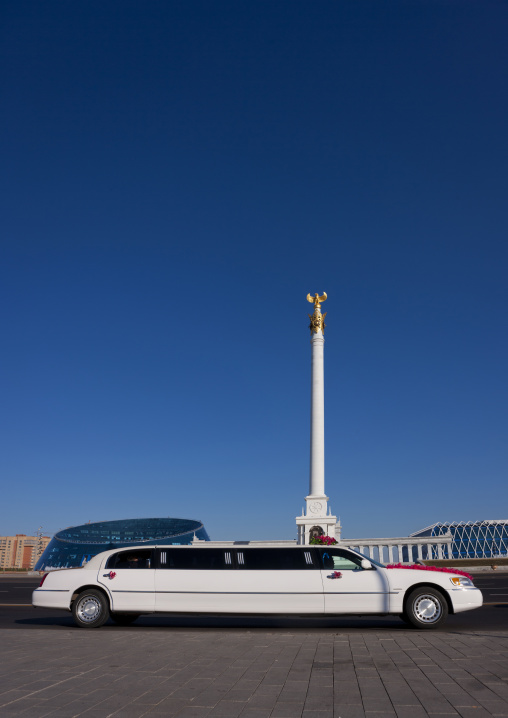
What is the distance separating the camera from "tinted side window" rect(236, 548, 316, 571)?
12.2 meters

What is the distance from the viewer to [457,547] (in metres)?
103

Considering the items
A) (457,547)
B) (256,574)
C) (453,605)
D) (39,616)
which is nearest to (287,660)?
(256,574)

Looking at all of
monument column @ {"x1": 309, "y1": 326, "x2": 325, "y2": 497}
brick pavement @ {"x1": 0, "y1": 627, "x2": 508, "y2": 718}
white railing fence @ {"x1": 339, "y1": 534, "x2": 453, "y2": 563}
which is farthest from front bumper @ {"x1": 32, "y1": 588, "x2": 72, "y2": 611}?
white railing fence @ {"x1": 339, "y1": 534, "x2": 453, "y2": 563}

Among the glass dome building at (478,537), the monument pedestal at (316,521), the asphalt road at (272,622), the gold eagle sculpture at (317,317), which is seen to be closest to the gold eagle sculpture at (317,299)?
the gold eagle sculpture at (317,317)

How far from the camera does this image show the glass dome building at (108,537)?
76662 millimetres

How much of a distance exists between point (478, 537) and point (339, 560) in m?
103

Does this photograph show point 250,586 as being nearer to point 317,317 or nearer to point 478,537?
point 317,317

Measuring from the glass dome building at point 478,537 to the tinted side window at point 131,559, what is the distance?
97.8 m

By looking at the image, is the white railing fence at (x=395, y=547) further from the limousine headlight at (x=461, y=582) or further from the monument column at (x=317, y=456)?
A: the limousine headlight at (x=461, y=582)

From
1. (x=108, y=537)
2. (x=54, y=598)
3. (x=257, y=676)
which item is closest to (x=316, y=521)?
(x=54, y=598)

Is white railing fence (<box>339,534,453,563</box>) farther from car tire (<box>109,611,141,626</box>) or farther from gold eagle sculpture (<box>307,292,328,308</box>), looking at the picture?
car tire (<box>109,611,141,626</box>)

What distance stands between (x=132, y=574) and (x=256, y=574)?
2639 mm

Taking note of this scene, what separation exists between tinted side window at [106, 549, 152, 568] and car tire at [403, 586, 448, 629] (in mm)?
5391

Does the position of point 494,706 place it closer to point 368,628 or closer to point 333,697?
point 333,697
